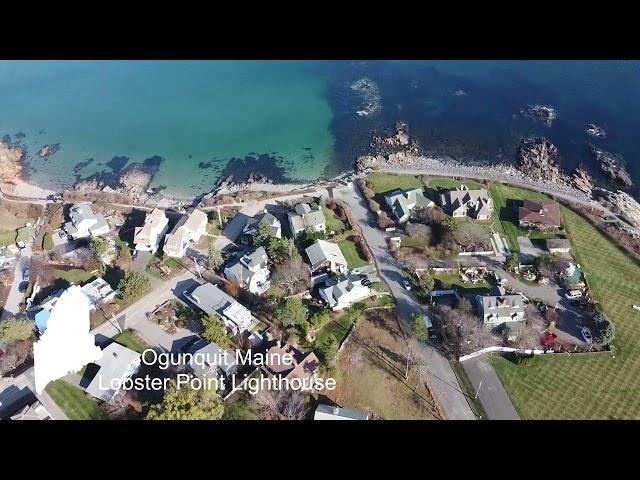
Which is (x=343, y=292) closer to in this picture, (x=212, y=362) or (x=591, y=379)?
(x=212, y=362)

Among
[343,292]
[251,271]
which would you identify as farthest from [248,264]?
[343,292]

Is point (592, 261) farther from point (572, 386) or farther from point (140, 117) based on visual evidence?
point (140, 117)

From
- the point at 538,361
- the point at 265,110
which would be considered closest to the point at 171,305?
the point at 538,361

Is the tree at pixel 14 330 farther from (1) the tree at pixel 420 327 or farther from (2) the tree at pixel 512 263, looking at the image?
(2) the tree at pixel 512 263

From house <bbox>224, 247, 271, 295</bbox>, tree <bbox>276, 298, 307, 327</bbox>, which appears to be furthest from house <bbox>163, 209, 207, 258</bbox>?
tree <bbox>276, 298, 307, 327</bbox>

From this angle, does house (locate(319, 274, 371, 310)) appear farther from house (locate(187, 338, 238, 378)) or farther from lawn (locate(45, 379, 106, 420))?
lawn (locate(45, 379, 106, 420))
